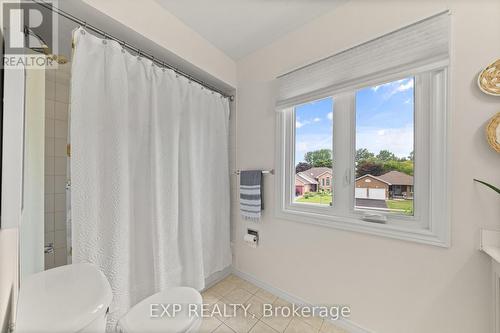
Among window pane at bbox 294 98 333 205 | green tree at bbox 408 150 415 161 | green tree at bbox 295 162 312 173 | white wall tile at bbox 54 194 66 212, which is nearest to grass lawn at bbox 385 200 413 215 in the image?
green tree at bbox 408 150 415 161

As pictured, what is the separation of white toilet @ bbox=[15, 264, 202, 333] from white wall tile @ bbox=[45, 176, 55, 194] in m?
1.17

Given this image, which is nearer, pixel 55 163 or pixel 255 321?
pixel 255 321

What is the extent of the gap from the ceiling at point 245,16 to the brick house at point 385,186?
51.6 inches

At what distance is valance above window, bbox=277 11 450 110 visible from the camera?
40.5 inches

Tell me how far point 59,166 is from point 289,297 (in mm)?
2355

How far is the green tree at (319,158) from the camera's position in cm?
154

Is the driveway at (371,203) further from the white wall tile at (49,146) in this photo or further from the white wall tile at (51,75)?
the white wall tile at (51,75)

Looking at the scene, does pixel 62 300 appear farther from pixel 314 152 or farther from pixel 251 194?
pixel 314 152

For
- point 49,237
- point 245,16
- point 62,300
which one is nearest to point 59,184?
point 49,237

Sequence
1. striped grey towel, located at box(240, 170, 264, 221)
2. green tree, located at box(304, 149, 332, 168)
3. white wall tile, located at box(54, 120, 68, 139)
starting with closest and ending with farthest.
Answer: green tree, located at box(304, 149, 332, 168) → white wall tile, located at box(54, 120, 68, 139) → striped grey towel, located at box(240, 170, 264, 221)

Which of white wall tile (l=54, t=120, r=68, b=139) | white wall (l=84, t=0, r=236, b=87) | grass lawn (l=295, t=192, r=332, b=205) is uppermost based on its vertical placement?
white wall (l=84, t=0, r=236, b=87)

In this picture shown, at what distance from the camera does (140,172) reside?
1348 millimetres

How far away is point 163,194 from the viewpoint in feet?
4.73

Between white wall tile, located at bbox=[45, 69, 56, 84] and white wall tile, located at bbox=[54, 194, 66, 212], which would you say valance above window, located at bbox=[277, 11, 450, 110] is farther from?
white wall tile, located at bbox=[54, 194, 66, 212]
